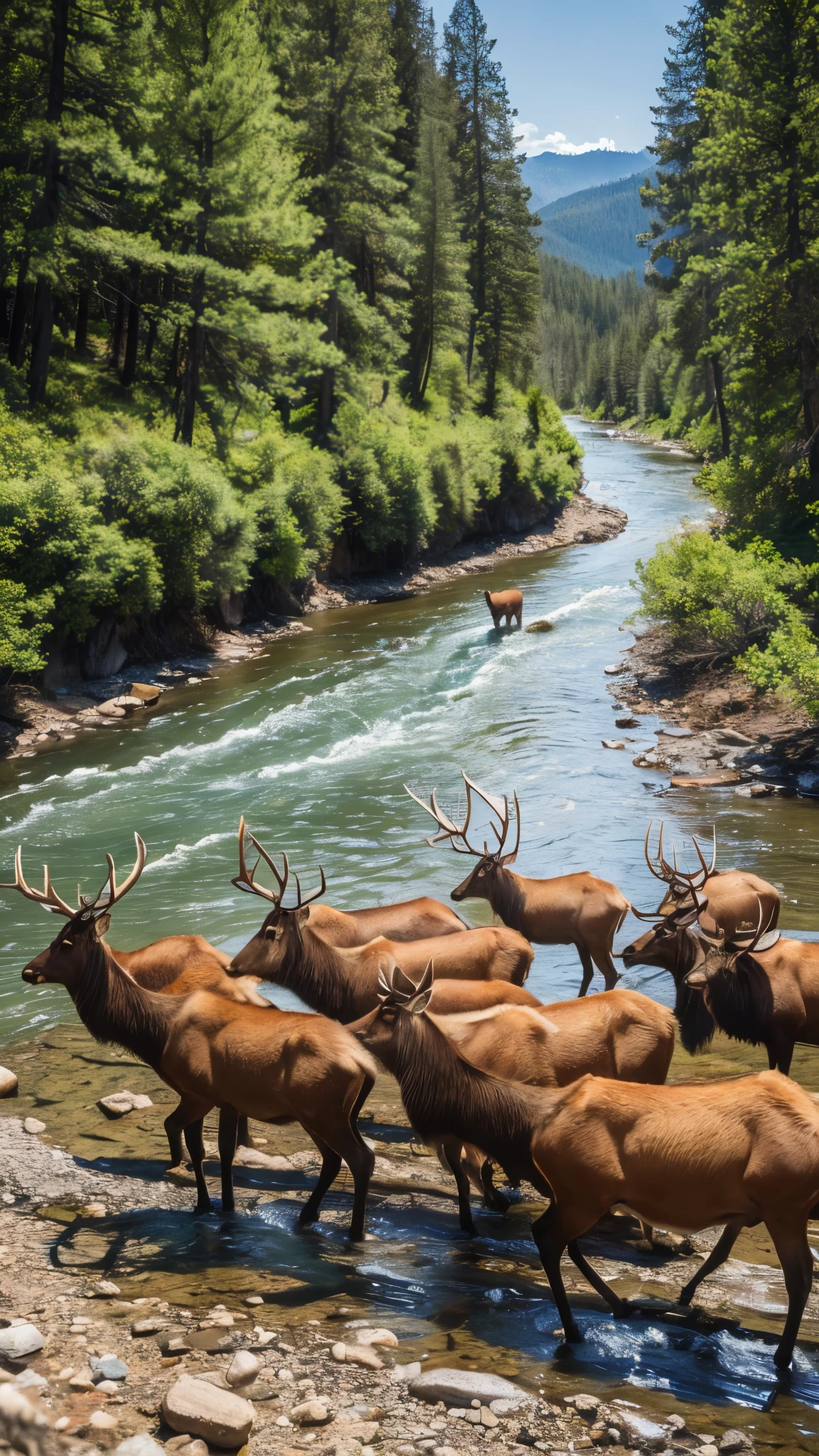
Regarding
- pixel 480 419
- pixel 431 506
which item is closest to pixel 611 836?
pixel 431 506

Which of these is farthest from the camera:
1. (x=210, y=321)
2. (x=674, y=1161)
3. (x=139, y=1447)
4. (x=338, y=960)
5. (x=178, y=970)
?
(x=210, y=321)

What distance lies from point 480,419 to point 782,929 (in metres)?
41.5

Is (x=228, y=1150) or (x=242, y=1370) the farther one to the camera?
(x=228, y=1150)

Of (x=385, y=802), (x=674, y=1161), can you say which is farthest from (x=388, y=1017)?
(x=385, y=802)

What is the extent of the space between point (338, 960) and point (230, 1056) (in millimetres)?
1976

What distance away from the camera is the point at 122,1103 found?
8.27m

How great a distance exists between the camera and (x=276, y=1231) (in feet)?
21.9

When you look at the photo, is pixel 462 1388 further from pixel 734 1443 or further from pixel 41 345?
pixel 41 345

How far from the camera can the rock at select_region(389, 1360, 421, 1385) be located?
194 inches

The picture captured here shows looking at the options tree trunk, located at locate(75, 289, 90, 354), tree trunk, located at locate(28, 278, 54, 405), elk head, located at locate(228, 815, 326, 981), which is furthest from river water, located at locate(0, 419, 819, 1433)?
tree trunk, located at locate(75, 289, 90, 354)

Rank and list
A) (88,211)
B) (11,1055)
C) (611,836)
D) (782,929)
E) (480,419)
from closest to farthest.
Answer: (11,1055) → (782,929) → (611,836) → (88,211) → (480,419)

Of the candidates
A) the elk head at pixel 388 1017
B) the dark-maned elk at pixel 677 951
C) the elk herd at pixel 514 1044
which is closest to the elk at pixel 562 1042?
the elk herd at pixel 514 1044

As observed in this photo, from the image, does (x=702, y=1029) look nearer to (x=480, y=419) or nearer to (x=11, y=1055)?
(x=11, y=1055)

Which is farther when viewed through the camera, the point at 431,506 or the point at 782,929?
the point at 431,506
